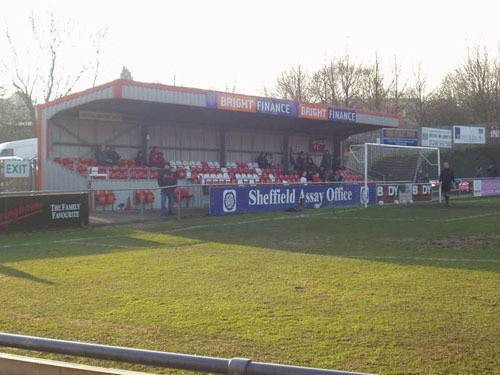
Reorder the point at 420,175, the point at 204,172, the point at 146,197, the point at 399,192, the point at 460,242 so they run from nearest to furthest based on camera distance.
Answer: the point at 460,242, the point at 146,197, the point at 399,192, the point at 204,172, the point at 420,175

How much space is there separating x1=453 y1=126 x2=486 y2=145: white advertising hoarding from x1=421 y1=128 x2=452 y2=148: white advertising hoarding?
18.4ft

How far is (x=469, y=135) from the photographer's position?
2030 inches

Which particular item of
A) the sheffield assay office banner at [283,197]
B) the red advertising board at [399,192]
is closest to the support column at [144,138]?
the sheffield assay office banner at [283,197]

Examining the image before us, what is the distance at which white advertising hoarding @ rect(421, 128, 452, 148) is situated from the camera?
4297cm

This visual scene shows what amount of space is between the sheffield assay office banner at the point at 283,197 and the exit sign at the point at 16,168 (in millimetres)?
8277

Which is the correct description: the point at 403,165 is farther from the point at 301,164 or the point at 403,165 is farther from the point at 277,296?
the point at 277,296

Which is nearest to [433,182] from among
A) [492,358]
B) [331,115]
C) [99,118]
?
[331,115]

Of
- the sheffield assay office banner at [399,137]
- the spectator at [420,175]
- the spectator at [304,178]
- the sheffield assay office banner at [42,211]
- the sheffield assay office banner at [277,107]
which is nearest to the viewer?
the sheffield assay office banner at [42,211]

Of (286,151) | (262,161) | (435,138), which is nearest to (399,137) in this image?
(435,138)

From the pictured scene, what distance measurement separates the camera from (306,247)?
1367 centimetres

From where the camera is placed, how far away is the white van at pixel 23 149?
35.2 meters

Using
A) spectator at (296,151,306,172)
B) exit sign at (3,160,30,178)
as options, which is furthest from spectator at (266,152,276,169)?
exit sign at (3,160,30,178)

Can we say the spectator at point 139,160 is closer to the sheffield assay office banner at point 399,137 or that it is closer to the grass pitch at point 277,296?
the grass pitch at point 277,296

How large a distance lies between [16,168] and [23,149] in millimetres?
12442
